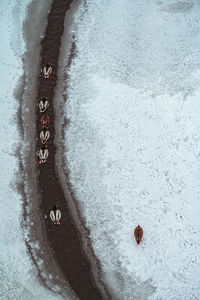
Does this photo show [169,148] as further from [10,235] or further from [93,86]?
[10,235]

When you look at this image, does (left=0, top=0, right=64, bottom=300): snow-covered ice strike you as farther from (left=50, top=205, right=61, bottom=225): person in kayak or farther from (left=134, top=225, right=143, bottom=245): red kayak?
(left=134, top=225, right=143, bottom=245): red kayak

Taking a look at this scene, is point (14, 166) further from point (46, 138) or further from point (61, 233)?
point (61, 233)

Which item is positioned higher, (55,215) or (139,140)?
(139,140)

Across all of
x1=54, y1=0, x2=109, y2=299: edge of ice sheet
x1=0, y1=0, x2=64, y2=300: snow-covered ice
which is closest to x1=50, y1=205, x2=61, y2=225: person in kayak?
x1=54, y1=0, x2=109, y2=299: edge of ice sheet

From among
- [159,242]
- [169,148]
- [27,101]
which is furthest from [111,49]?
[159,242]

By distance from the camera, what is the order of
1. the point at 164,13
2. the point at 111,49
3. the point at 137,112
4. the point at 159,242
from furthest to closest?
the point at 164,13 < the point at 111,49 < the point at 137,112 < the point at 159,242

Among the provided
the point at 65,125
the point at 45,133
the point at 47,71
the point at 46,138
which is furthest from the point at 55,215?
the point at 47,71
